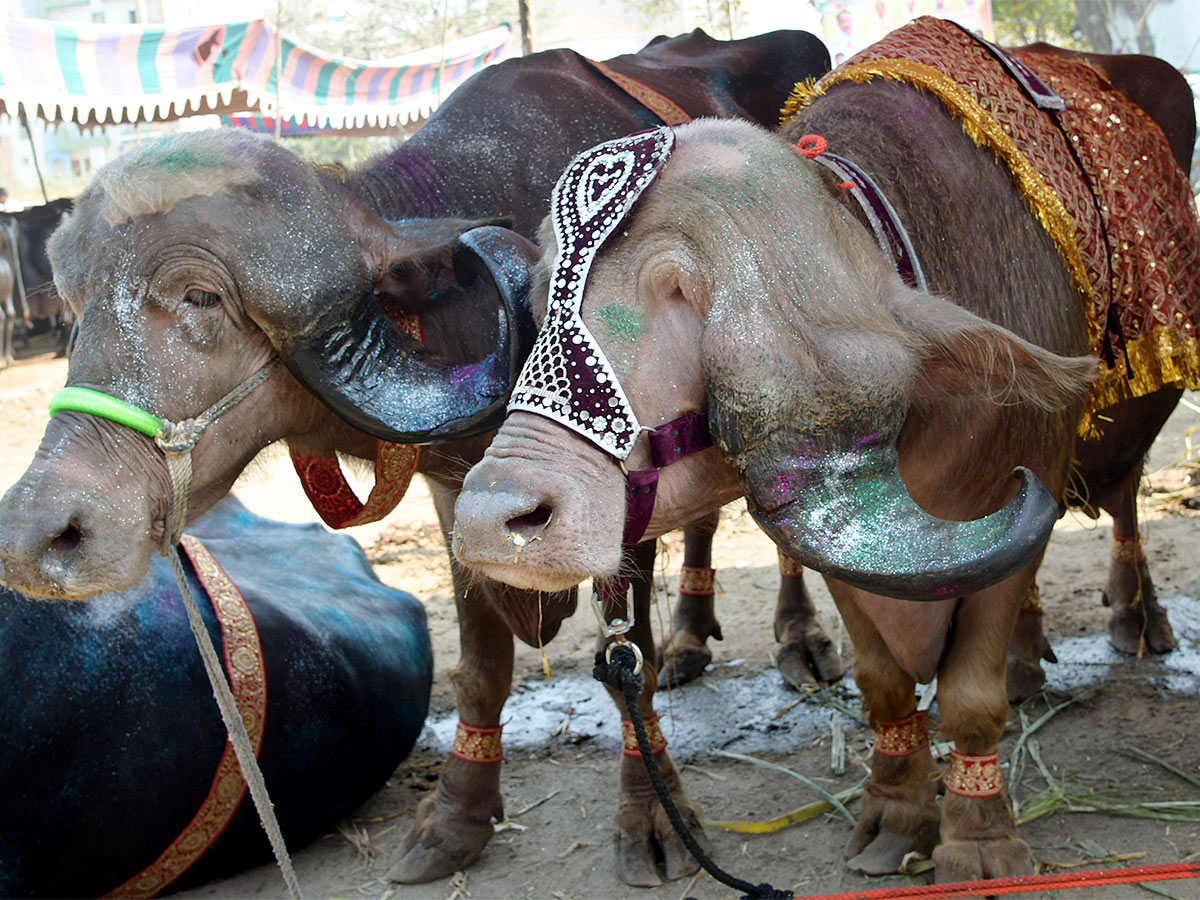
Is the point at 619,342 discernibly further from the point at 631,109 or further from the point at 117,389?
the point at 631,109

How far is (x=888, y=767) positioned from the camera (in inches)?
120

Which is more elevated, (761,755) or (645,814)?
(645,814)

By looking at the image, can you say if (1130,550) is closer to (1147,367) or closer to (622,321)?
(1147,367)

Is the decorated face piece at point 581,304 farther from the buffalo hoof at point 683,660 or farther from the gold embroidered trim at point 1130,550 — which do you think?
the gold embroidered trim at point 1130,550

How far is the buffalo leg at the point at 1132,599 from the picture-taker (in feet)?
13.6

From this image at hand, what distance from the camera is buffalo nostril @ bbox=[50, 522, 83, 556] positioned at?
2.09 metres

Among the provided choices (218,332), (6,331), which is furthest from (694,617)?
(6,331)

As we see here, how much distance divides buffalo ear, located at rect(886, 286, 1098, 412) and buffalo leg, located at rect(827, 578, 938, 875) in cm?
101

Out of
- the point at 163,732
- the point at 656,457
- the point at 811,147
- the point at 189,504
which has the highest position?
the point at 811,147

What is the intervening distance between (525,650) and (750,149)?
314 centimetres

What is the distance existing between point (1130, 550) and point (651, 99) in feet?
7.81

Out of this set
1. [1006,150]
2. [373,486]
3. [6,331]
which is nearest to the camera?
[1006,150]

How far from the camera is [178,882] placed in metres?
3.11

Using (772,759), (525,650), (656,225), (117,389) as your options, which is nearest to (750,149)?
(656,225)
